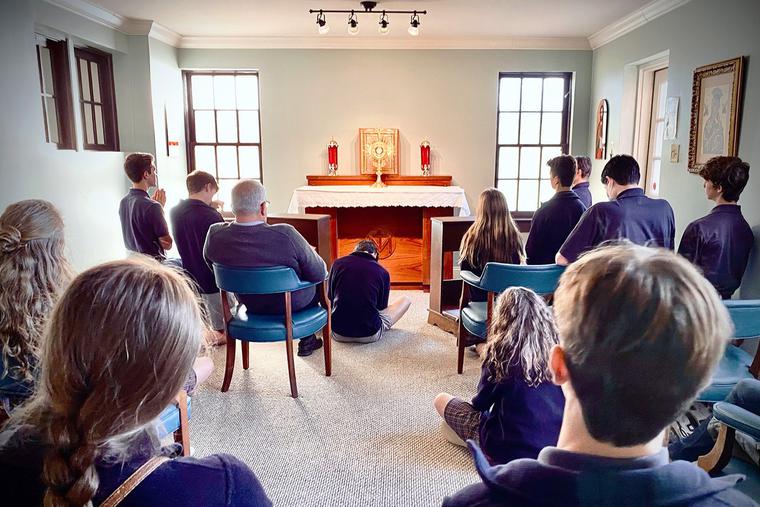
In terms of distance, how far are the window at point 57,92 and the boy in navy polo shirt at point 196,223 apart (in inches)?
69.2

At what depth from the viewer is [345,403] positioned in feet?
9.11

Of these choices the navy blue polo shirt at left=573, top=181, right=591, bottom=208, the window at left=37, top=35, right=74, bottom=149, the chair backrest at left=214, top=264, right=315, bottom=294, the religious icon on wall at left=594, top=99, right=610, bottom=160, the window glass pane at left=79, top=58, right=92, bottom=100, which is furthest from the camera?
the religious icon on wall at left=594, top=99, right=610, bottom=160

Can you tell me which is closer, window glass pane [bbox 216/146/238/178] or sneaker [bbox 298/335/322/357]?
sneaker [bbox 298/335/322/357]

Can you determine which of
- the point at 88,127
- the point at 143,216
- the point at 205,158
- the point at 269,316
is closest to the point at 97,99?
the point at 88,127

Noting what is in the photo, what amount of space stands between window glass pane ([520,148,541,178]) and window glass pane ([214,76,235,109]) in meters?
3.60

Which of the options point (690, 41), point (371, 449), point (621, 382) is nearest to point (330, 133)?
point (690, 41)

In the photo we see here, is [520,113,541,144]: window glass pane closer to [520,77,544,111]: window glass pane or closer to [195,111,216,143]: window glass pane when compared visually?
[520,77,544,111]: window glass pane

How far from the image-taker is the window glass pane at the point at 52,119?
4.39 meters

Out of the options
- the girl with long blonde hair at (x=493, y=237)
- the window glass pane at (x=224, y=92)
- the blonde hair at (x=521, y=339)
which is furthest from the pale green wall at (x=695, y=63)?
the window glass pane at (x=224, y=92)

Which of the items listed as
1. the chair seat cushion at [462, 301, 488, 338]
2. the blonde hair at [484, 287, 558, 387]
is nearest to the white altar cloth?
the chair seat cushion at [462, 301, 488, 338]

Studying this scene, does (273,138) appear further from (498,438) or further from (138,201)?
(498,438)

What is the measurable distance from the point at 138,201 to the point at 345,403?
1960mm

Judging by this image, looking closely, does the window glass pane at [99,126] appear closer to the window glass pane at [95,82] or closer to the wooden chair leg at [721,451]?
the window glass pane at [95,82]

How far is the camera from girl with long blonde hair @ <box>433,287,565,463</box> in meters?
1.83
